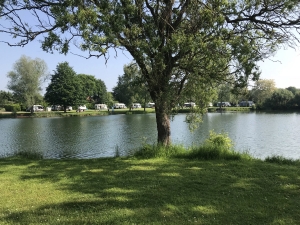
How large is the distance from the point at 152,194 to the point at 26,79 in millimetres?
57530

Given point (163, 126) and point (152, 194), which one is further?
point (163, 126)

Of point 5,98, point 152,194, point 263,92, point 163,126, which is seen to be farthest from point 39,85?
point 263,92

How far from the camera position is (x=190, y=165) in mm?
8133

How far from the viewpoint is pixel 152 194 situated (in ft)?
17.3

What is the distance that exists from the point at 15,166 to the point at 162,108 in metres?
5.26

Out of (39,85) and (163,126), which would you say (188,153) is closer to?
(163,126)

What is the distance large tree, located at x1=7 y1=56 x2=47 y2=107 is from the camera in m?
56.0

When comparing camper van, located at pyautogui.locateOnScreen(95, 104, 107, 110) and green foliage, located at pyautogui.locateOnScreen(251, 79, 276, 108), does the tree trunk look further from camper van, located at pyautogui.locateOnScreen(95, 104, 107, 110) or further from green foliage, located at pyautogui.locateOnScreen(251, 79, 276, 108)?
camper van, located at pyautogui.locateOnScreen(95, 104, 107, 110)

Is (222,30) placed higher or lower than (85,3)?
lower

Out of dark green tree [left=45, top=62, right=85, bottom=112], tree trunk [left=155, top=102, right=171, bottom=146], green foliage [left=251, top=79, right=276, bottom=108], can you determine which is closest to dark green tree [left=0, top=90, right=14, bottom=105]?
dark green tree [left=45, top=62, right=85, bottom=112]

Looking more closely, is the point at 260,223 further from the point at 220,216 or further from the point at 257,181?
the point at 257,181

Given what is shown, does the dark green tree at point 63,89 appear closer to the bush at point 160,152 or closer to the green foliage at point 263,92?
the green foliage at point 263,92

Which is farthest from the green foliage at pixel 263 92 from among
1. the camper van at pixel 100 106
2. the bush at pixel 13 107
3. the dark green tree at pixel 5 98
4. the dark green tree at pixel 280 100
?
the dark green tree at pixel 5 98

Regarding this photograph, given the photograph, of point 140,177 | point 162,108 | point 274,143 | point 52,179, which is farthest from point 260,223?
point 274,143
